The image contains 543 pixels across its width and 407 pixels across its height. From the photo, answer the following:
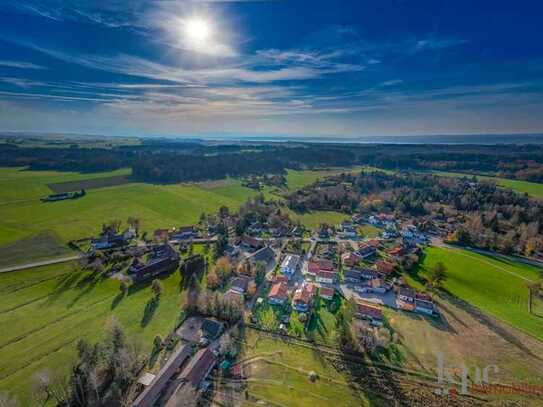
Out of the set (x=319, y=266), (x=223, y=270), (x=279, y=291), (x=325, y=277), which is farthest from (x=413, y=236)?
(x=223, y=270)

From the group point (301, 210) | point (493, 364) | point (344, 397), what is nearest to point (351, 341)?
point (344, 397)

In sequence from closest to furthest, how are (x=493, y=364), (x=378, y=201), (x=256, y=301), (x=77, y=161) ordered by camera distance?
(x=493, y=364) < (x=256, y=301) < (x=378, y=201) < (x=77, y=161)

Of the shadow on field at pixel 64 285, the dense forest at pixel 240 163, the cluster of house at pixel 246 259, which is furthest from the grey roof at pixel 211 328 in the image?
the dense forest at pixel 240 163

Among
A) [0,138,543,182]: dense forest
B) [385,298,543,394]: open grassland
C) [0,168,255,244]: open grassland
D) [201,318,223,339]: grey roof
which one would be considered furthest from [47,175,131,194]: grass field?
[385,298,543,394]: open grassland

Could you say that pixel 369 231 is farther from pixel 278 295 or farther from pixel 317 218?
pixel 278 295

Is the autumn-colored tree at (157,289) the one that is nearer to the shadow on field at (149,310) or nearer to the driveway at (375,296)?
the shadow on field at (149,310)

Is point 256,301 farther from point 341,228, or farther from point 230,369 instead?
point 341,228

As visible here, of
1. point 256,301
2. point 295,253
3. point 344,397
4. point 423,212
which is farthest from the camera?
point 423,212

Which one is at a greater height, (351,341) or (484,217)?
(484,217)
